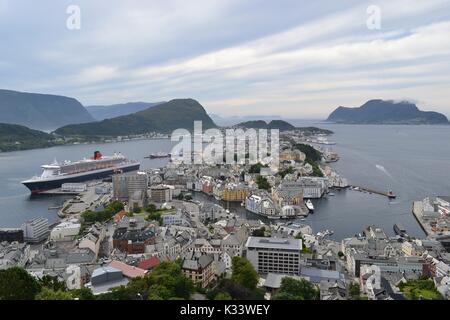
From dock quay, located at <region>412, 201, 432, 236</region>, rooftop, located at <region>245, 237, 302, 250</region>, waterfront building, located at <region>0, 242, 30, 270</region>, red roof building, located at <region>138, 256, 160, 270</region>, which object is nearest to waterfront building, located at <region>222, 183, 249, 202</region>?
dock quay, located at <region>412, 201, 432, 236</region>

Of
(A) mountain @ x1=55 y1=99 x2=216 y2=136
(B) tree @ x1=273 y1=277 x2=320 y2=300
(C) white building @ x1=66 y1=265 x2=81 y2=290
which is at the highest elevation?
(A) mountain @ x1=55 y1=99 x2=216 y2=136

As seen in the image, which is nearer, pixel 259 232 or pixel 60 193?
pixel 259 232

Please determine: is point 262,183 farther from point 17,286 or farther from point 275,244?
point 17,286

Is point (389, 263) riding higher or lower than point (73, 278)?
lower

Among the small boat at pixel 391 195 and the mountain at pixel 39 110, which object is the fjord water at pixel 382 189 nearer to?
the small boat at pixel 391 195

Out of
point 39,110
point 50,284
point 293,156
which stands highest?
point 39,110

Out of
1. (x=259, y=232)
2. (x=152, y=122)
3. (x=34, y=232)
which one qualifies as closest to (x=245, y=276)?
(x=259, y=232)

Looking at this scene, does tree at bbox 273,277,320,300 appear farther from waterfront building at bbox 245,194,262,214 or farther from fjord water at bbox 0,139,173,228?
fjord water at bbox 0,139,173,228

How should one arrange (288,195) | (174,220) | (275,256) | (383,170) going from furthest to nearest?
(383,170), (288,195), (174,220), (275,256)
